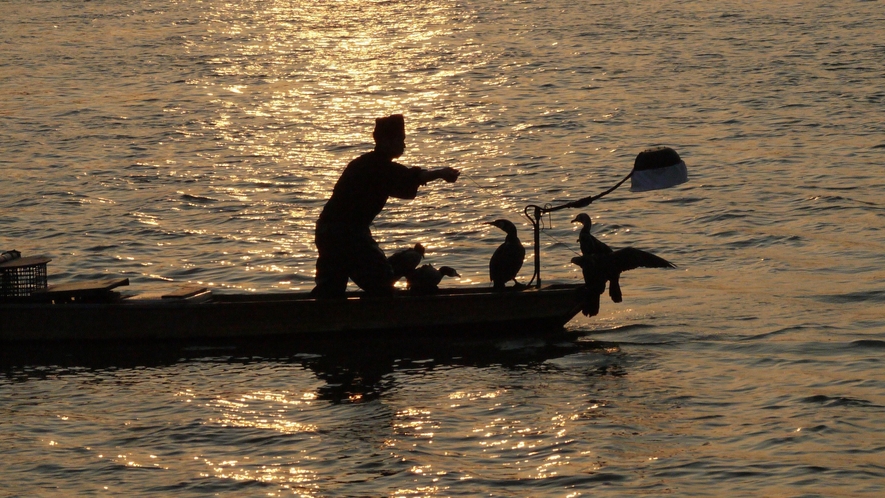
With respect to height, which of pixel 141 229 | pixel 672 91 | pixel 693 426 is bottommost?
pixel 693 426

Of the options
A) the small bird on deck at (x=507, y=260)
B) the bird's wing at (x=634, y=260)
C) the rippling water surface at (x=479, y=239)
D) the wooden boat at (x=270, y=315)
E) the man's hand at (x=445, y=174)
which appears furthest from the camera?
the small bird on deck at (x=507, y=260)

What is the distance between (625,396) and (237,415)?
2831mm

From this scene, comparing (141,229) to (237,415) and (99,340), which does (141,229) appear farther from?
(237,415)

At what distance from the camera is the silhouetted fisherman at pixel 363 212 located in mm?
10641

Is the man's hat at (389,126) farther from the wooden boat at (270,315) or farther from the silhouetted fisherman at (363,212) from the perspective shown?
the wooden boat at (270,315)

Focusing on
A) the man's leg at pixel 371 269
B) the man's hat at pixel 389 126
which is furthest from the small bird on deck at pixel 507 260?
the man's hat at pixel 389 126

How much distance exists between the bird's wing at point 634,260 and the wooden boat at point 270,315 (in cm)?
41

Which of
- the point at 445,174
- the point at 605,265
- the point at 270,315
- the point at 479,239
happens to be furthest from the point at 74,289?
the point at 479,239

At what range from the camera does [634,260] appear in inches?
430

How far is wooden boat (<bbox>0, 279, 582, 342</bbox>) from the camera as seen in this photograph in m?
11.0

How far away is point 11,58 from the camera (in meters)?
31.5

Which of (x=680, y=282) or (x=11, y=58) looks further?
(x=11, y=58)

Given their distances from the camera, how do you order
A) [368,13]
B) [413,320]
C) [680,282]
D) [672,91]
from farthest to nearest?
[368,13], [672,91], [680,282], [413,320]

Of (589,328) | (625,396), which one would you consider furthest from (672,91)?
(625,396)
